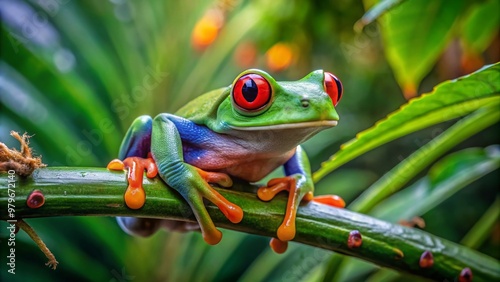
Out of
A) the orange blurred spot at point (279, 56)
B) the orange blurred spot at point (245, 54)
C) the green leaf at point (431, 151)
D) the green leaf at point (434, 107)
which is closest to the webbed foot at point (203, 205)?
the green leaf at point (434, 107)

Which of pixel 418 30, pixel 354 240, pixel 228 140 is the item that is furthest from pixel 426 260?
pixel 418 30

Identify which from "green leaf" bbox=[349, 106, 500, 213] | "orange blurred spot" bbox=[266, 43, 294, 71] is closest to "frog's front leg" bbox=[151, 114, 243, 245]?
"green leaf" bbox=[349, 106, 500, 213]

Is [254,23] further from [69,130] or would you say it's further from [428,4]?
[428,4]

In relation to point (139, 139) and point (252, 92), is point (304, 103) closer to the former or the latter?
point (252, 92)

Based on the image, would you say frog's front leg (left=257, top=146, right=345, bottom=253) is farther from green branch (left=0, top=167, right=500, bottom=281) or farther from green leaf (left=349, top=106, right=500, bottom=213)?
green leaf (left=349, top=106, right=500, bottom=213)

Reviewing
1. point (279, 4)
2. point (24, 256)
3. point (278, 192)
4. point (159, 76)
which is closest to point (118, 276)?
point (24, 256)

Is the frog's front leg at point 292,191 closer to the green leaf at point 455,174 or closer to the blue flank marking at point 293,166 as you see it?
the blue flank marking at point 293,166

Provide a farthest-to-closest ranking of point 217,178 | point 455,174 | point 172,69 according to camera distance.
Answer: point 172,69 < point 455,174 < point 217,178

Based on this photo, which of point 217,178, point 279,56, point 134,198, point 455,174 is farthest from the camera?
point 279,56
